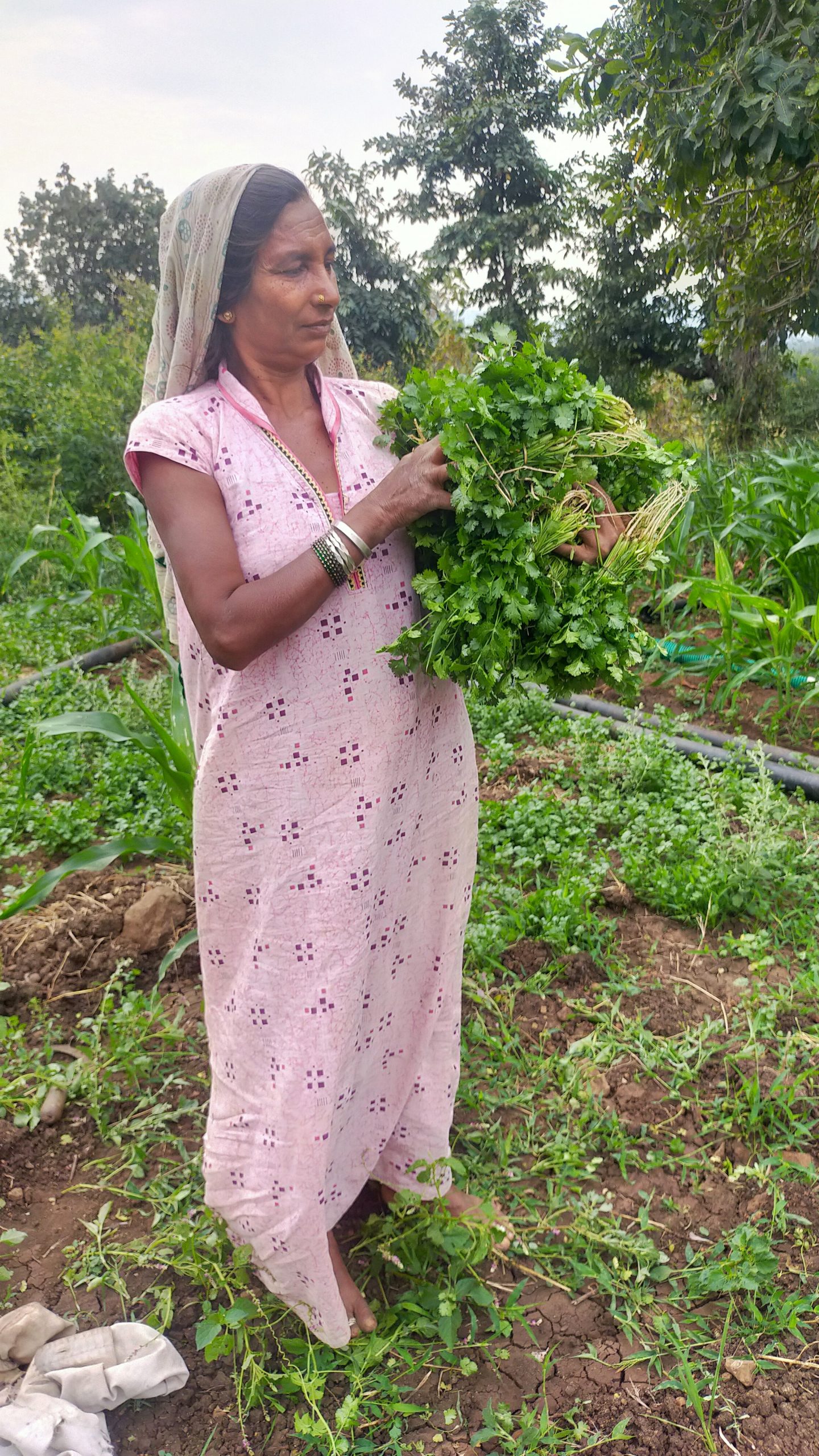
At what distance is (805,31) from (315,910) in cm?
420

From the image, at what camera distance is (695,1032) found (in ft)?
7.80

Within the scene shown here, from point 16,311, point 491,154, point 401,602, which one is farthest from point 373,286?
point 401,602

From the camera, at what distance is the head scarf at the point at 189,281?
1426 millimetres

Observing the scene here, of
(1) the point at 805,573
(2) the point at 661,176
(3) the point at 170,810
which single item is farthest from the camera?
(2) the point at 661,176

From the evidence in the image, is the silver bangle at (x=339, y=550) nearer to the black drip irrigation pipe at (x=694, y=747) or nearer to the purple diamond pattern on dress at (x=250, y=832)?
the purple diamond pattern on dress at (x=250, y=832)

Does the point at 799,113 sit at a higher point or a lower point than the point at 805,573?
higher

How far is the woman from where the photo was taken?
1422mm

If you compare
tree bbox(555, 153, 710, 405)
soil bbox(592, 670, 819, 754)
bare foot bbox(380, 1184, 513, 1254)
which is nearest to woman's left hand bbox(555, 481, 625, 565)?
bare foot bbox(380, 1184, 513, 1254)

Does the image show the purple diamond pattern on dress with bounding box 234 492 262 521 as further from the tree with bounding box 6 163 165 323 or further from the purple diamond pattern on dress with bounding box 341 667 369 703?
the tree with bounding box 6 163 165 323

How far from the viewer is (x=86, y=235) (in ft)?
89.0

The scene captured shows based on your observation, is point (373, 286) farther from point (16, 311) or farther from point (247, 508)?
point (247, 508)

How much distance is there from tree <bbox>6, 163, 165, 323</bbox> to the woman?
92.8 ft

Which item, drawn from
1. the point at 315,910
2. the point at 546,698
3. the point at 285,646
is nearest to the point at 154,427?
the point at 285,646

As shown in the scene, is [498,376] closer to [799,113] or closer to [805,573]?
[805,573]
